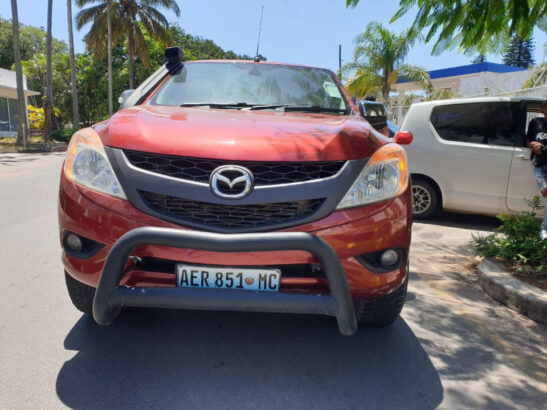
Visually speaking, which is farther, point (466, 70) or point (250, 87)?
point (466, 70)

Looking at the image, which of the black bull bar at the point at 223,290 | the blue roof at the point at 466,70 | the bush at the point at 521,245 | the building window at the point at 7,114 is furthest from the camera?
the building window at the point at 7,114

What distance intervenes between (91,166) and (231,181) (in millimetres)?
733

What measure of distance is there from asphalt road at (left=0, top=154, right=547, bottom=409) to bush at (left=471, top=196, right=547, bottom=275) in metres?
0.63

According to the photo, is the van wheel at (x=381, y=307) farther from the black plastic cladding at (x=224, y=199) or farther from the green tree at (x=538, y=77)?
the green tree at (x=538, y=77)

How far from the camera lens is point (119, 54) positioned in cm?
3878

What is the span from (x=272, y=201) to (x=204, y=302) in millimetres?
546

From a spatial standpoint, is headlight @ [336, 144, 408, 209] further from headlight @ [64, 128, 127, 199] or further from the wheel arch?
the wheel arch

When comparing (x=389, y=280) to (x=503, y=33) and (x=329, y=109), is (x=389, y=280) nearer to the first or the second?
(x=329, y=109)

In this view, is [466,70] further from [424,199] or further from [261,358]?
[261,358]

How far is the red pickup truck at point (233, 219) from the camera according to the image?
2164 millimetres

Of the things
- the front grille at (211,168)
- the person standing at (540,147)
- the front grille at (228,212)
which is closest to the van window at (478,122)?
the person standing at (540,147)

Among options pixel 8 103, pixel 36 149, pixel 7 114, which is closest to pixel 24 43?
pixel 8 103

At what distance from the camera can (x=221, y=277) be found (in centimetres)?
221

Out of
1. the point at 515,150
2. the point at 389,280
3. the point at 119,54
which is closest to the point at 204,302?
the point at 389,280
